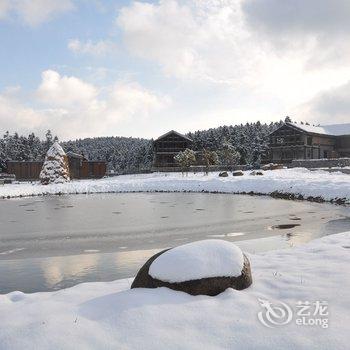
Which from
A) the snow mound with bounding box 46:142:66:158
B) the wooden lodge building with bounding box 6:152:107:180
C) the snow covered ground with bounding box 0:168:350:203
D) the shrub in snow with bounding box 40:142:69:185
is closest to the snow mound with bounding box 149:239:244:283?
the snow covered ground with bounding box 0:168:350:203

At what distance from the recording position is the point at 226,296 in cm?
662

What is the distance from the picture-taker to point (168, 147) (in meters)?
79.8

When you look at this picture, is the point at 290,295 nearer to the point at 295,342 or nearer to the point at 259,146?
the point at 295,342

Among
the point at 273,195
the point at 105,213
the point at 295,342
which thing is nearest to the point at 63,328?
the point at 295,342

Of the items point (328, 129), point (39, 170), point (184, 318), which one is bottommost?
point (184, 318)

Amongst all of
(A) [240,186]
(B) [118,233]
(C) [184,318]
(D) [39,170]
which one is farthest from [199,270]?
(D) [39,170]

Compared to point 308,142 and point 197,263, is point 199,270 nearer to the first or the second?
point 197,263

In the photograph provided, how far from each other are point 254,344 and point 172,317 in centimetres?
120

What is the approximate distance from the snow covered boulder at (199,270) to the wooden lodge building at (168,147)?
7195cm

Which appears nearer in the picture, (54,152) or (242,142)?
(54,152)

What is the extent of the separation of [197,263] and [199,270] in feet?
0.42

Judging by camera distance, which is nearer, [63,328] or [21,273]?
[63,328]

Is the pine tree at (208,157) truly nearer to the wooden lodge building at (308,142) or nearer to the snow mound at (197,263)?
the wooden lodge building at (308,142)

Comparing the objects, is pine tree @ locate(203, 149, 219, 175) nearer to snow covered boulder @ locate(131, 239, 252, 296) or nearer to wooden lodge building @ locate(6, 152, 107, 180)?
wooden lodge building @ locate(6, 152, 107, 180)
